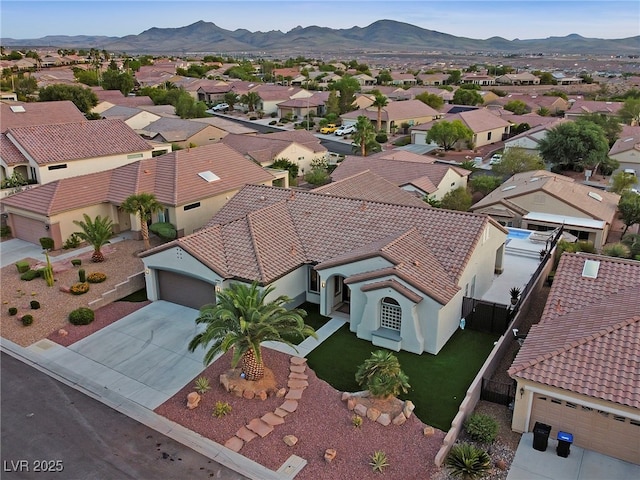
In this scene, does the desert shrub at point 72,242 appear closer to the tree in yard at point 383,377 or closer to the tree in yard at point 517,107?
the tree in yard at point 383,377

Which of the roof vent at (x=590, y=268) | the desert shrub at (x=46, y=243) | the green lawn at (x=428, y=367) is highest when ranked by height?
the roof vent at (x=590, y=268)

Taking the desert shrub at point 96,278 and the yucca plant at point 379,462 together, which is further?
the desert shrub at point 96,278

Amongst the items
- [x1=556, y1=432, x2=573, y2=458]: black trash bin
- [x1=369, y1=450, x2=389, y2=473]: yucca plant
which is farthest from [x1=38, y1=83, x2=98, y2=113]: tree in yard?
[x1=556, y1=432, x2=573, y2=458]: black trash bin

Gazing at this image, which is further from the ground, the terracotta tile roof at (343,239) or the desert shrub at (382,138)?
the terracotta tile roof at (343,239)

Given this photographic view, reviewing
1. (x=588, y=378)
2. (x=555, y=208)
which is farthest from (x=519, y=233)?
(x=588, y=378)

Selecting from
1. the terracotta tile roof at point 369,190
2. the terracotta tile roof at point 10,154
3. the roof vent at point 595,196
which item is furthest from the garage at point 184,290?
the roof vent at point 595,196

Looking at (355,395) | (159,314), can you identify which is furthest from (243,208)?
(355,395)
